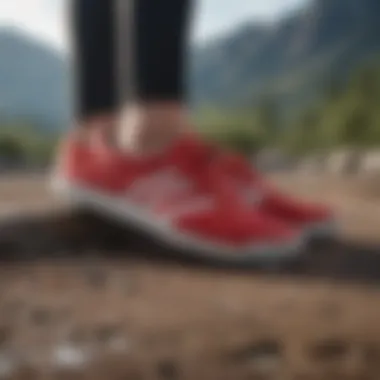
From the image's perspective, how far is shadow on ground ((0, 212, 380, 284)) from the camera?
0.85 meters

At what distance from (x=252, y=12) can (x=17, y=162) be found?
0.50m

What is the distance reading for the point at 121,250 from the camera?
0.94 meters

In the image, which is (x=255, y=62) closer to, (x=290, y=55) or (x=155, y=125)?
(x=290, y=55)

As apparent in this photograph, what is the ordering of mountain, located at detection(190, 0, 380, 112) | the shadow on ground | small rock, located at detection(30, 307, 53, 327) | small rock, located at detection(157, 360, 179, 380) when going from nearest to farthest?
small rock, located at detection(157, 360, 179, 380) → small rock, located at detection(30, 307, 53, 327) → the shadow on ground → mountain, located at detection(190, 0, 380, 112)

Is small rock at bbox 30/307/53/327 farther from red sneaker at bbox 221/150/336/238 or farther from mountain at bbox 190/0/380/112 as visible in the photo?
mountain at bbox 190/0/380/112

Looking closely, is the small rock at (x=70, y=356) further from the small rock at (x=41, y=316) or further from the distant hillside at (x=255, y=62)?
the distant hillside at (x=255, y=62)

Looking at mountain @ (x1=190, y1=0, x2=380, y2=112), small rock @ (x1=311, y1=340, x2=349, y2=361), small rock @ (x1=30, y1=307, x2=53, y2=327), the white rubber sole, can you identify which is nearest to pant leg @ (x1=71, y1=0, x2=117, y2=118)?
the white rubber sole

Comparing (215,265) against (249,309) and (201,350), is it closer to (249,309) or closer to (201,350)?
(249,309)

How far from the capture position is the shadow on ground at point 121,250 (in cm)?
85

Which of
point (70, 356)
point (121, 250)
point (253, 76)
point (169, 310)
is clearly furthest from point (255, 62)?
point (70, 356)

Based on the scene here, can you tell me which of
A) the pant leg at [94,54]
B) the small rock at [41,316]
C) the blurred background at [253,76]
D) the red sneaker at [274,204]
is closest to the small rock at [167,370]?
the small rock at [41,316]

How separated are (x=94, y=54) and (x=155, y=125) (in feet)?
0.44

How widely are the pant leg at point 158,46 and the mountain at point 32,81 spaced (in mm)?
642

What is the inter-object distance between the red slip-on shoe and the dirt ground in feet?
0.07
